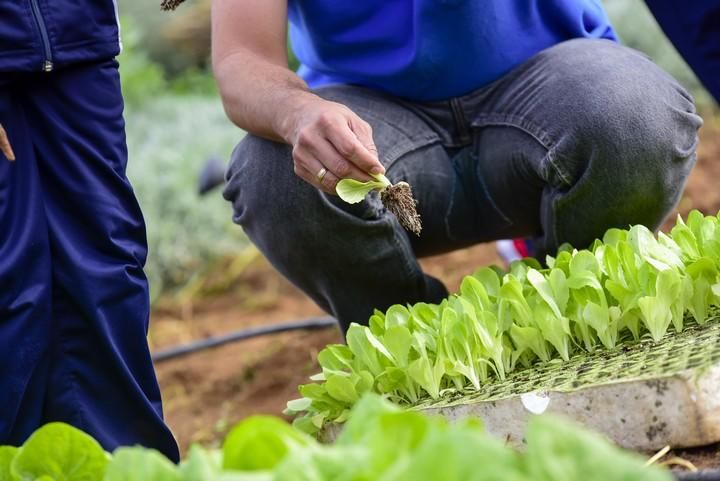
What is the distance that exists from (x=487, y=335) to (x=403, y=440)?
2.03 feet

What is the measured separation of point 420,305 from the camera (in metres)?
1.62

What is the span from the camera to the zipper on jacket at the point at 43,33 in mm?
1449

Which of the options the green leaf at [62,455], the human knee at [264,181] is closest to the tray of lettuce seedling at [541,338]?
the human knee at [264,181]

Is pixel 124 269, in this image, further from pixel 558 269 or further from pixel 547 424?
pixel 547 424

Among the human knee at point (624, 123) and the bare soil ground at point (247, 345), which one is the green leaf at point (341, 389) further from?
the bare soil ground at point (247, 345)

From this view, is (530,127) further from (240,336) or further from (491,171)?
(240,336)

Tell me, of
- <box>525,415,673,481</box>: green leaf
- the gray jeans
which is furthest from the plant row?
the gray jeans

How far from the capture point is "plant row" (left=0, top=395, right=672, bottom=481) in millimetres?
769

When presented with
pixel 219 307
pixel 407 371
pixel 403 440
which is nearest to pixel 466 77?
pixel 407 371

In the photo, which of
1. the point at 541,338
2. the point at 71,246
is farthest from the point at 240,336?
the point at 541,338

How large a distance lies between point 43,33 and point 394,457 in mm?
895

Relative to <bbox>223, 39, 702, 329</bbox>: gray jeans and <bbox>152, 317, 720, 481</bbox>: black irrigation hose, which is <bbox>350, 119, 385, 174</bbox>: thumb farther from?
<bbox>152, 317, 720, 481</bbox>: black irrigation hose

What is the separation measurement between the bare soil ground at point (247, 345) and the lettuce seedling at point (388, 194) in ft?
2.99

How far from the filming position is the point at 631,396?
4.15 feet
